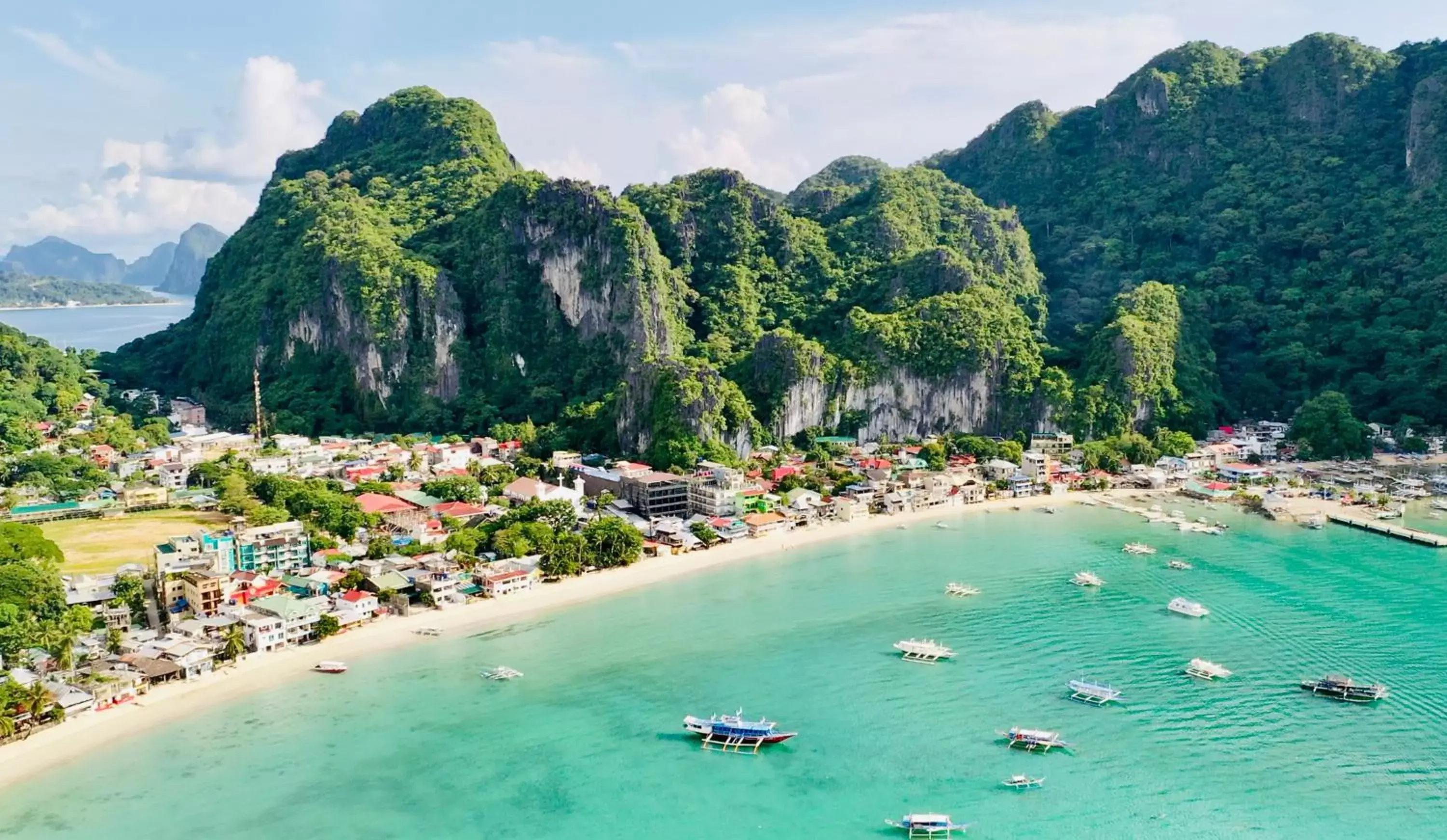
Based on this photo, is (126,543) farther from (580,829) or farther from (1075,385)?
(1075,385)

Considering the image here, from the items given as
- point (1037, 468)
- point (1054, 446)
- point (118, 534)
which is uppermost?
point (1054, 446)

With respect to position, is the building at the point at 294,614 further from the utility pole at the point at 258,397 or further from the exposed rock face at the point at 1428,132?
the exposed rock face at the point at 1428,132

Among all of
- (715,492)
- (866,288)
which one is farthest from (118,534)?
(866,288)

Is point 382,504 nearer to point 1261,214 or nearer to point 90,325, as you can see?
point 1261,214

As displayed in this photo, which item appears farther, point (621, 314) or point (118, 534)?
point (621, 314)

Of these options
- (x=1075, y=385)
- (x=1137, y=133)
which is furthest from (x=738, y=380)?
(x=1137, y=133)
